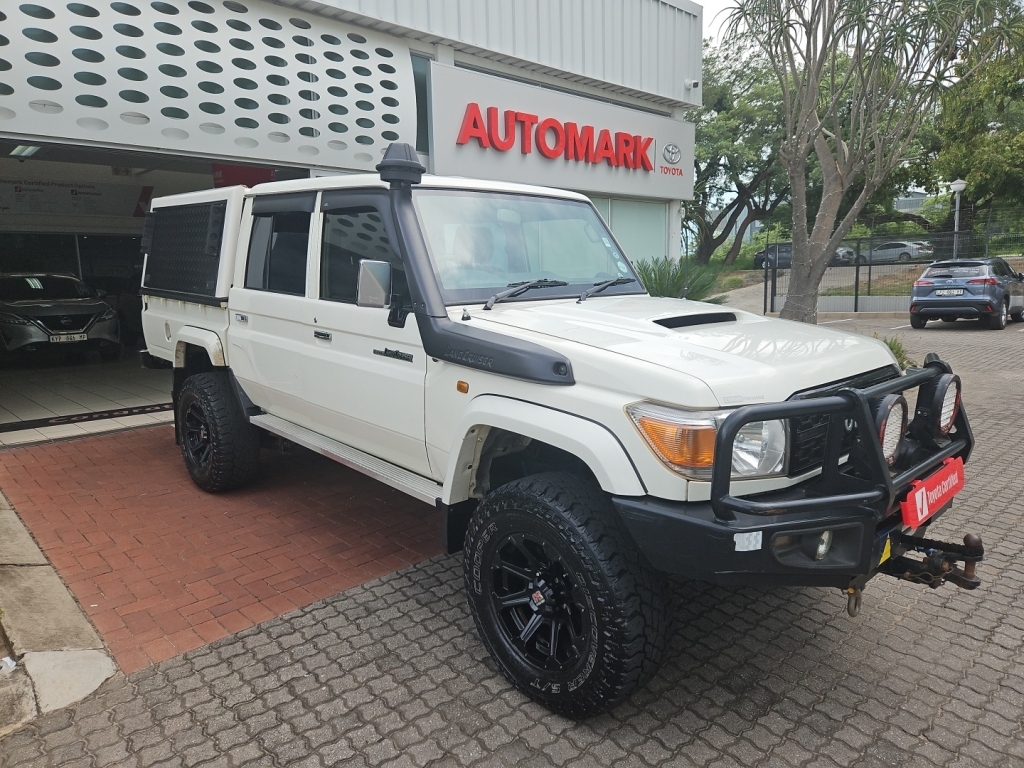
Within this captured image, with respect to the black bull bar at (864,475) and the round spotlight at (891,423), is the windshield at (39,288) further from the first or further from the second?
the round spotlight at (891,423)

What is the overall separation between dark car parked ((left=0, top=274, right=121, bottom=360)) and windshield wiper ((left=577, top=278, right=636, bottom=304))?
9.80 m

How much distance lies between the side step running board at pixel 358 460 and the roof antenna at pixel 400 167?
4.59 feet

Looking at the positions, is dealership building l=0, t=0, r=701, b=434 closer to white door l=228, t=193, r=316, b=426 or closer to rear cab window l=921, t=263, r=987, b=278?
white door l=228, t=193, r=316, b=426

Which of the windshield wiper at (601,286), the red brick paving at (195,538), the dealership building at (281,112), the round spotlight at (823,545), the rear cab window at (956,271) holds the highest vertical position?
the dealership building at (281,112)

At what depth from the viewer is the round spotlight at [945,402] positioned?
2811mm

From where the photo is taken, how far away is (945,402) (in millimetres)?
2900

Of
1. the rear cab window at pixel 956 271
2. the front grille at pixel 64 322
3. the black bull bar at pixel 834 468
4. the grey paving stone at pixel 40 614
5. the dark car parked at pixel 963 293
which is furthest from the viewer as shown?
the rear cab window at pixel 956 271

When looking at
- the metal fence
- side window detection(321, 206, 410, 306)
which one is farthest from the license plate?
the metal fence

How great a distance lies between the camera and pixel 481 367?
2.89 m

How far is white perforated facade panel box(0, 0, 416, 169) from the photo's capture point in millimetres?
6410

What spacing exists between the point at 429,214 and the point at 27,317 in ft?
31.4

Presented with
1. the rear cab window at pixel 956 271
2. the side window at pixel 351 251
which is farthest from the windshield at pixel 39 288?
the rear cab window at pixel 956 271

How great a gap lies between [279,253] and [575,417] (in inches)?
99.9

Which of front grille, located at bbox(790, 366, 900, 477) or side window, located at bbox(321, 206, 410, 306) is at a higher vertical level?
side window, located at bbox(321, 206, 410, 306)
